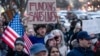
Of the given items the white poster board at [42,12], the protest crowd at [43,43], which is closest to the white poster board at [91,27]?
the protest crowd at [43,43]

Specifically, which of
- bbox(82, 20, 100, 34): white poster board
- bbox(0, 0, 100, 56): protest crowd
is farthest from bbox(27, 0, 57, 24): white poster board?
bbox(82, 20, 100, 34): white poster board

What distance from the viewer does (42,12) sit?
9.60 metres

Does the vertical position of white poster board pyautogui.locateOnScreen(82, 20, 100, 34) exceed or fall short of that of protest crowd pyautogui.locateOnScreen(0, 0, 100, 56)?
it falls short

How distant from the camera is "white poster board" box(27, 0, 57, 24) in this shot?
9523 millimetres

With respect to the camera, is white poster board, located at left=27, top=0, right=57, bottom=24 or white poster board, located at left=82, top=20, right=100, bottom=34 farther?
white poster board, located at left=82, top=20, right=100, bottom=34

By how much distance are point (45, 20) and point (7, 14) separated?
5.92 meters

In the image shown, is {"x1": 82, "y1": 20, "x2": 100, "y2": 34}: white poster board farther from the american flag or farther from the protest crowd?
the american flag

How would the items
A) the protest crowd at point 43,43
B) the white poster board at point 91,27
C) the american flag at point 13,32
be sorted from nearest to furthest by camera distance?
1. the protest crowd at point 43,43
2. the american flag at point 13,32
3. the white poster board at point 91,27

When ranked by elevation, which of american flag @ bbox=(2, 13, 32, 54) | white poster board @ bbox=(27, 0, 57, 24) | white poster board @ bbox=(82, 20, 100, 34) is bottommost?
white poster board @ bbox=(82, 20, 100, 34)

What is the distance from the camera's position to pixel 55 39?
8820mm

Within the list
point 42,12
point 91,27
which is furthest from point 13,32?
point 91,27

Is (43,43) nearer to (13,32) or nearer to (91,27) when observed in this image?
(13,32)

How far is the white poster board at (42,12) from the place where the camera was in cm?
952

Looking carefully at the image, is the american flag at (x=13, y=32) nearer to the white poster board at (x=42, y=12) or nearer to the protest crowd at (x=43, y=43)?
the protest crowd at (x=43, y=43)
